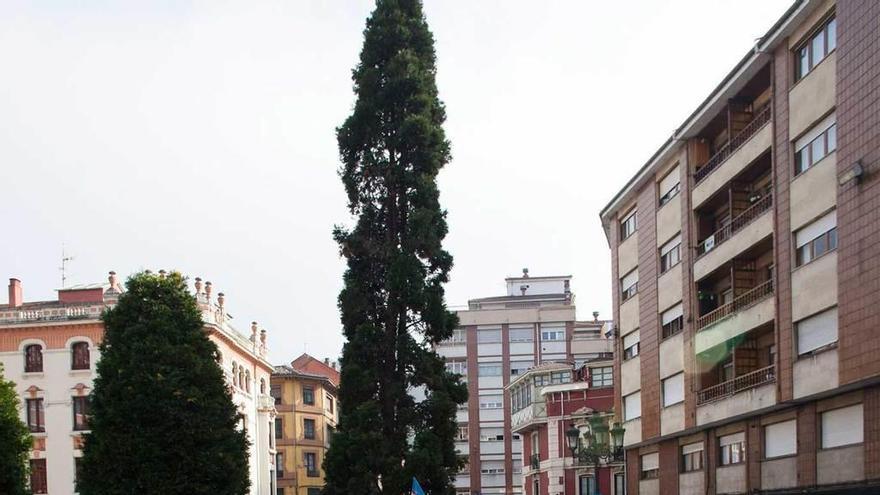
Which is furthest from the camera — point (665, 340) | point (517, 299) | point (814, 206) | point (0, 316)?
point (517, 299)

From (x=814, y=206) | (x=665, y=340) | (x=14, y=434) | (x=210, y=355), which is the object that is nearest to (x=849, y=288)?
(x=814, y=206)

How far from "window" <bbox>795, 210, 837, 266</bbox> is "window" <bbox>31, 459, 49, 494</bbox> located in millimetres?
39487

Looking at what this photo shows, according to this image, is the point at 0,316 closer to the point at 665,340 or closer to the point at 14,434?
the point at 14,434

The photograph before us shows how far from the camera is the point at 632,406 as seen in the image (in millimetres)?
38312

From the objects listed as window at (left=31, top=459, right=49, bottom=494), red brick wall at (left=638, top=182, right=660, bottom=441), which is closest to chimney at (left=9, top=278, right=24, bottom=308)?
window at (left=31, top=459, right=49, bottom=494)

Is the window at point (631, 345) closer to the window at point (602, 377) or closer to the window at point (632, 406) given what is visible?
the window at point (632, 406)

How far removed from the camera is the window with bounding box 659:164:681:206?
112ft

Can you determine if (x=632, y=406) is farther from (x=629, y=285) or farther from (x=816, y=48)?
(x=816, y=48)

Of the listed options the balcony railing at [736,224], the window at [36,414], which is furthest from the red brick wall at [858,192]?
the window at [36,414]

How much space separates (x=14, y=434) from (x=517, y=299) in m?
58.7

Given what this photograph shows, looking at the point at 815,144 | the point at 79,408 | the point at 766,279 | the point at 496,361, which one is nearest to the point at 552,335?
the point at 496,361

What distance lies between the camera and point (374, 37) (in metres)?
36.2

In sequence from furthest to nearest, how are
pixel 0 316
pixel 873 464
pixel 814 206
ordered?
pixel 0 316 → pixel 814 206 → pixel 873 464

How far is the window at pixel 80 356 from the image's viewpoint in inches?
2122
